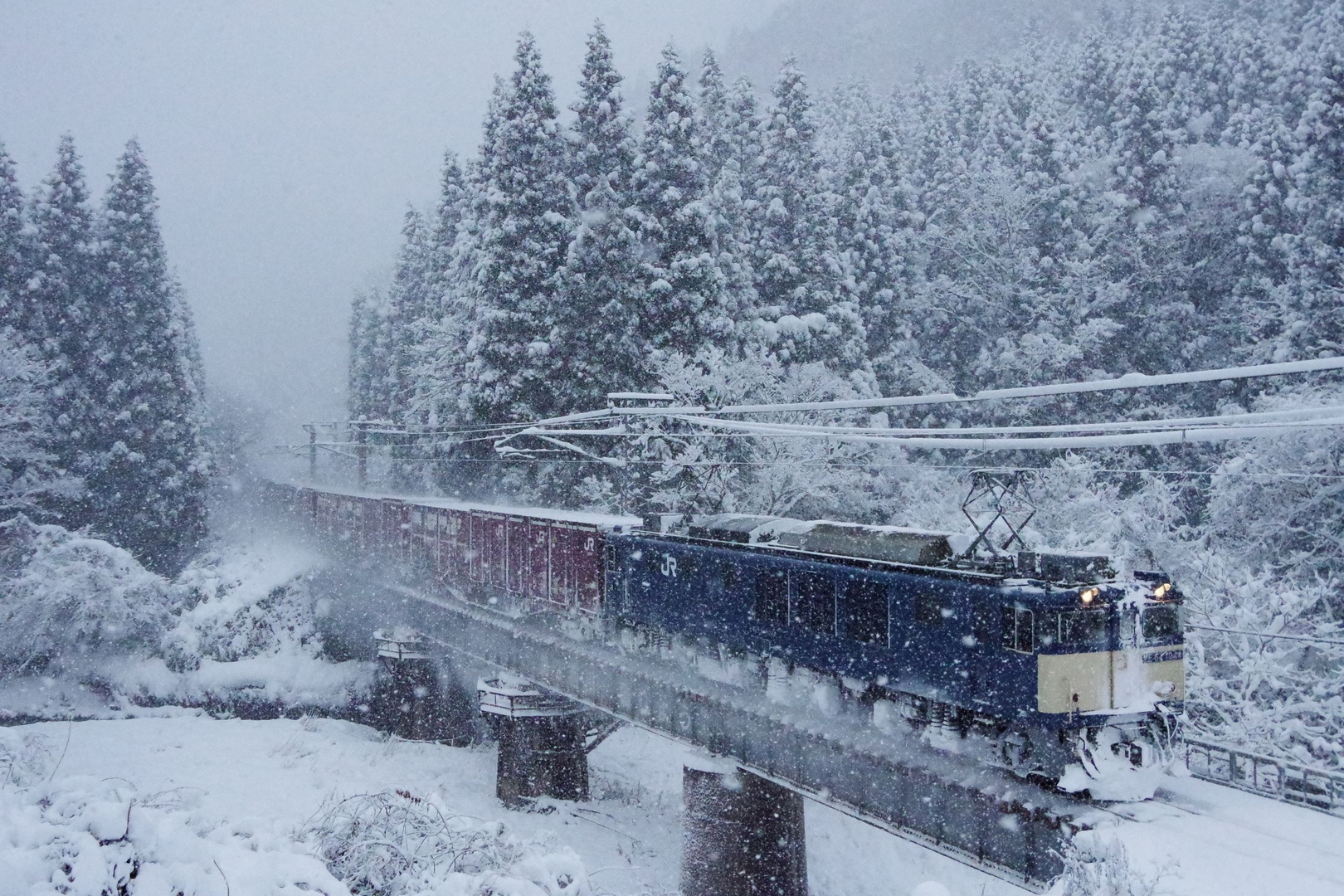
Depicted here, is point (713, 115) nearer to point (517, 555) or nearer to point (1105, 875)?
point (517, 555)

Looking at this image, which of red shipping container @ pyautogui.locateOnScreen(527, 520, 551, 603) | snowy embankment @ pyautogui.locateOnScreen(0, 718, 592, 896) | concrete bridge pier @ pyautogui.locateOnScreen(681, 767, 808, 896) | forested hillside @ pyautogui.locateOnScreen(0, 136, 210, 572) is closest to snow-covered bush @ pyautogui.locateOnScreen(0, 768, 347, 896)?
snowy embankment @ pyautogui.locateOnScreen(0, 718, 592, 896)

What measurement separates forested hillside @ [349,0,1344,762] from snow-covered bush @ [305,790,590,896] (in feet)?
43.2

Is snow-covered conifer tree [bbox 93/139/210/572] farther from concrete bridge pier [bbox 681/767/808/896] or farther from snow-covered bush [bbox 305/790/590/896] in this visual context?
snow-covered bush [bbox 305/790/590/896]

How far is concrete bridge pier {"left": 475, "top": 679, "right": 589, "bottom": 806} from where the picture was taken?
26.0m

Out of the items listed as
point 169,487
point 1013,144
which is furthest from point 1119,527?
point 169,487

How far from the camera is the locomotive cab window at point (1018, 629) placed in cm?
1295

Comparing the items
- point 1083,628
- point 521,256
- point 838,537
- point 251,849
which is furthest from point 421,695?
point 251,849

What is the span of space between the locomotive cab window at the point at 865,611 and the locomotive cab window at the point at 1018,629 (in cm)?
237

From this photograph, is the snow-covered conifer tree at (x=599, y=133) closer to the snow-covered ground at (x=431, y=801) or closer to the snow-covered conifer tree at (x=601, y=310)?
the snow-covered conifer tree at (x=601, y=310)

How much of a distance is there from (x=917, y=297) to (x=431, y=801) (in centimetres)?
4005

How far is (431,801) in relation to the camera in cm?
870

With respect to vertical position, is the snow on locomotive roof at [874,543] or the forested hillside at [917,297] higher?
the forested hillside at [917,297]

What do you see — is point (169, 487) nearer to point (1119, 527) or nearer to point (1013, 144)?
point (1119, 527)

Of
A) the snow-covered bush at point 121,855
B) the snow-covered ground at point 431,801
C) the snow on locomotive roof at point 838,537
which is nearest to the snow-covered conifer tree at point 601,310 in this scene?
the snow-covered ground at point 431,801
